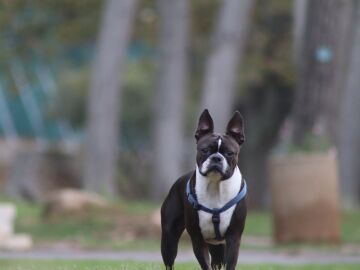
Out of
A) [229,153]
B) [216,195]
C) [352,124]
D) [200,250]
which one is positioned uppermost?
[352,124]

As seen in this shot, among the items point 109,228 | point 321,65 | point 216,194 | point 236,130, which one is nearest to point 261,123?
point 109,228

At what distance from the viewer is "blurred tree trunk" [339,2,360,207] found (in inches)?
1232

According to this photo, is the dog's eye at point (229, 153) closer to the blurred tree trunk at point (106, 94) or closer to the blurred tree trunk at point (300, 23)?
the blurred tree trunk at point (300, 23)

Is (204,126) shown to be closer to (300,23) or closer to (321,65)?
(321,65)

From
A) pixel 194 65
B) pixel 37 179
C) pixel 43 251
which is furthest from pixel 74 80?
pixel 43 251

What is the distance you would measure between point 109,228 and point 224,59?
27.7ft

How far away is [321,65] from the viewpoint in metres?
20.9

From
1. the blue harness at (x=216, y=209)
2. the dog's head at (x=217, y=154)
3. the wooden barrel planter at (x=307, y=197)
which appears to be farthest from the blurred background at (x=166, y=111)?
the dog's head at (x=217, y=154)

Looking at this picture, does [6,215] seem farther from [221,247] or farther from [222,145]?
[222,145]

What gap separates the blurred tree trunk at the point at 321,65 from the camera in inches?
825

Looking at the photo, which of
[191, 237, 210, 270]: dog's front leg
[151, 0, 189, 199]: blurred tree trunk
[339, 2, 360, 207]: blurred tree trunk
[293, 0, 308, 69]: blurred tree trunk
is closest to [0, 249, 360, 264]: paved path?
[191, 237, 210, 270]: dog's front leg

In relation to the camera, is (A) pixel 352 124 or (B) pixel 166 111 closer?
(B) pixel 166 111

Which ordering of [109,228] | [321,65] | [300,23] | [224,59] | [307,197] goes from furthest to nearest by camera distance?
[224,59]
[300,23]
[109,228]
[321,65]
[307,197]

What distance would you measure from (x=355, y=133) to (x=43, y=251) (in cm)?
1595
